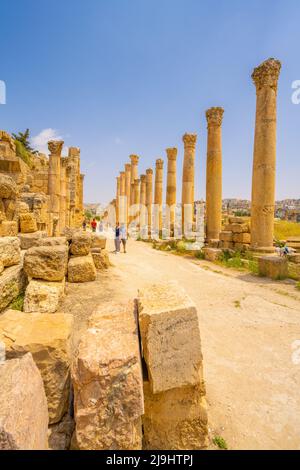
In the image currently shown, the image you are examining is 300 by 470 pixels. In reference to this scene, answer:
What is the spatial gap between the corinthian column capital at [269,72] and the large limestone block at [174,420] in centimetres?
1284

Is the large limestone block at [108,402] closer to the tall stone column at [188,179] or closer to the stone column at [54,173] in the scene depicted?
the stone column at [54,173]

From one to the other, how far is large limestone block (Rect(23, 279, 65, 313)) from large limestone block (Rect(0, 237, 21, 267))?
541mm

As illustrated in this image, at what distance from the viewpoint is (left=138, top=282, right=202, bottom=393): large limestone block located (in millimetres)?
2275

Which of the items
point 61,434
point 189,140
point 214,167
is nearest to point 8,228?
point 61,434

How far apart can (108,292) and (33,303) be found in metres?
1.86

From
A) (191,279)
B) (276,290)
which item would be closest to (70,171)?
(191,279)

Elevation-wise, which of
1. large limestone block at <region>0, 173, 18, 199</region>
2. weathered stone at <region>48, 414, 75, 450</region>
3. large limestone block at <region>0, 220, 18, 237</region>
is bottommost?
weathered stone at <region>48, 414, 75, 450</region>

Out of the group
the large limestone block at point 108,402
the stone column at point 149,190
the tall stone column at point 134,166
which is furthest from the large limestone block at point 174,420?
the tall stone column at point 134,166

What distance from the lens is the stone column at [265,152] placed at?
444 inches

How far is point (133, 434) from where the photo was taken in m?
1.98

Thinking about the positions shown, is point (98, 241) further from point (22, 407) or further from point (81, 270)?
point (22, 407)

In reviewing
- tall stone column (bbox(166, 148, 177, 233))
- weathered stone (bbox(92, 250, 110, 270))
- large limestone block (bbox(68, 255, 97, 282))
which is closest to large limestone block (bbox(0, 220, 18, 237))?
large limestone block (bbox(68, 255, 97, 282))

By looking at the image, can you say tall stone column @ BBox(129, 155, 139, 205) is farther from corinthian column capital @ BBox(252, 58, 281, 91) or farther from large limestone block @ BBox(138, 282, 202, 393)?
large limestone block @ BBox(138, 282, 202, 393)

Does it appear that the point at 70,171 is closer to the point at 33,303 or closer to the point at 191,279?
the point at 191,279
